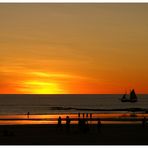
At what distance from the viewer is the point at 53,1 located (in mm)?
16719

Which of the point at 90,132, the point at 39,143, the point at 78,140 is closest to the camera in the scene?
the point at 39,143

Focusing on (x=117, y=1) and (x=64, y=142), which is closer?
(x=117, y=1)

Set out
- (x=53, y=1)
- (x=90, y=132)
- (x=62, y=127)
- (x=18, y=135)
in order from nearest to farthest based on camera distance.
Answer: (x=53, y=1) < (x=18, y=135) < (x=90, y=132) < (x=62, y=127)

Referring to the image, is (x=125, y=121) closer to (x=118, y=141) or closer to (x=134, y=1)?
(x=118, y=141)

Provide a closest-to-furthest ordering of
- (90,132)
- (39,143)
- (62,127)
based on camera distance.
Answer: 1. (39,143)
2. (90,132)
3. (62,127)

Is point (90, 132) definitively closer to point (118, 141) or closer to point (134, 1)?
point (118, 141)

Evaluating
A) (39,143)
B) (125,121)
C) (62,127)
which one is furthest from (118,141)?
(125,121)

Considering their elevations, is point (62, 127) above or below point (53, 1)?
below

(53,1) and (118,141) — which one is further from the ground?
(53,1)

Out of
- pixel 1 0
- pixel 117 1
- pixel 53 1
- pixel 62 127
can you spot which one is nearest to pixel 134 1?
pixel 117 1

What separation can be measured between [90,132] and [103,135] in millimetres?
1819

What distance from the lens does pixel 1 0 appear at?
16984 millimetres

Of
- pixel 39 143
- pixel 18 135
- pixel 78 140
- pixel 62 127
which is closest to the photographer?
pixel 39 143

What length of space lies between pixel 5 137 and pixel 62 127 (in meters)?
7.11
